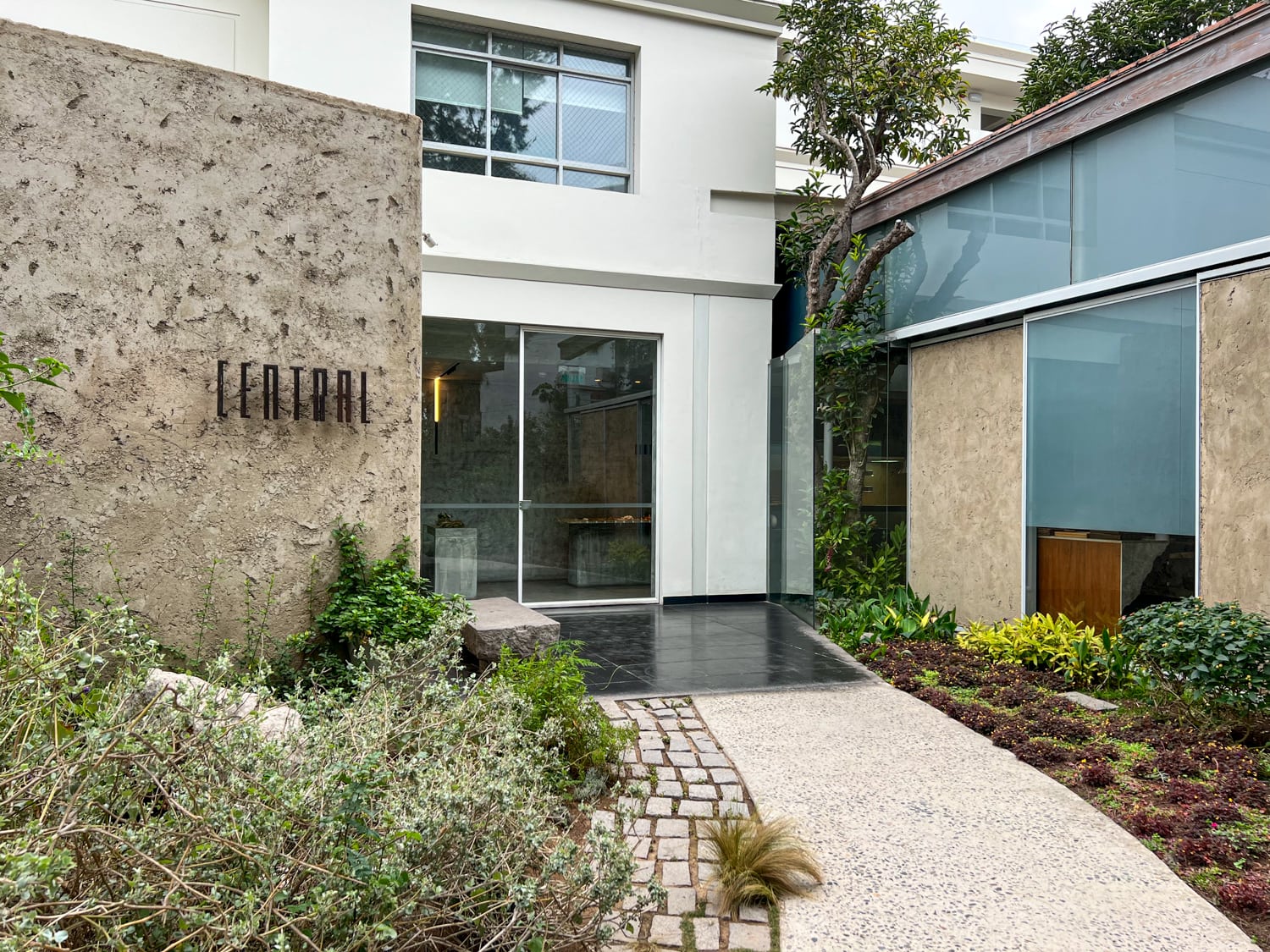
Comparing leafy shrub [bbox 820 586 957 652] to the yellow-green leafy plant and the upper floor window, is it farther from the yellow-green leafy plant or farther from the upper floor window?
the upper floor window

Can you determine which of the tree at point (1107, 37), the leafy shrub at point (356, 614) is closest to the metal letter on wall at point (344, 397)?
the leafy shrub at point (356, 614)

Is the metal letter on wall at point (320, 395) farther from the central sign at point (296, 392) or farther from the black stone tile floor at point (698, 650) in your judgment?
the black stone tile floor at point (698, 650)

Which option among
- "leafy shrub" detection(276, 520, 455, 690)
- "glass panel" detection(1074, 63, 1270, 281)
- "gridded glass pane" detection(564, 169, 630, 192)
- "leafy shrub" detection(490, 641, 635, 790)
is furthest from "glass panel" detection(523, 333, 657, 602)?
"leafy shrub" detection(490, 641, 635, 790)

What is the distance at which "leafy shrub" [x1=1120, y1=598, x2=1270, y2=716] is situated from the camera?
14.7 feet

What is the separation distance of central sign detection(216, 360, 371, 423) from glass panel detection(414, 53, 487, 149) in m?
4.70

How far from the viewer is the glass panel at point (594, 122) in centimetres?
923

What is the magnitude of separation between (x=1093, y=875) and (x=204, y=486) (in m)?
4.69

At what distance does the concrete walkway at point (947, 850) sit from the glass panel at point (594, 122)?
6.71 metres

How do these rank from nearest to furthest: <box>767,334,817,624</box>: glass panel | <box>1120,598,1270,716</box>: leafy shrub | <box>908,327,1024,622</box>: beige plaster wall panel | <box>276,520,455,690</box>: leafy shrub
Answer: <box>1120,598,1270,716</box>: leafy shrub, <box>276,520,455,690</box>: leafy shrub, <box>908,327,1024,622</box>: beige plaster wall panel, <box>767,334,817,624</box>: glass panel

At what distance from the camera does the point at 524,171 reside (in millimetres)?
9023

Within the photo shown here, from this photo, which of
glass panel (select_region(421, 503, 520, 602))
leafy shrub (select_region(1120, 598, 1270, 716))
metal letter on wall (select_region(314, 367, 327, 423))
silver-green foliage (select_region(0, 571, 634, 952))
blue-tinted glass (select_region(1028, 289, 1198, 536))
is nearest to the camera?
silver-green foliage (select_region(0, 571, 634, 952))

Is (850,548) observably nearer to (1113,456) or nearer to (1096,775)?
(1113,456)

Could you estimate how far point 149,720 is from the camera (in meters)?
2.52

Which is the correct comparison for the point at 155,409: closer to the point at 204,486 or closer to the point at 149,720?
the point at 204,486
